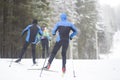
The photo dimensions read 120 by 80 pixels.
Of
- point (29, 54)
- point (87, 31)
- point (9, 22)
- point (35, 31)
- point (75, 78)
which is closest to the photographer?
point (75, 78)

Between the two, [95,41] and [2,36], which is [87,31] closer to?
[95,41]

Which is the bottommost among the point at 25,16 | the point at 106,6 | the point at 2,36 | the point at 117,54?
the point at 117,54

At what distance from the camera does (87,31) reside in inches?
1964

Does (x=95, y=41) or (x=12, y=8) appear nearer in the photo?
(x=12, y=8)

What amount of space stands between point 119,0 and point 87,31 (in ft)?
146

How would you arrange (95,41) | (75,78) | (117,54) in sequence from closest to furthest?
1. (75,78)
2. (95,41)
3. (117,54)

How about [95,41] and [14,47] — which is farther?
[95,41]

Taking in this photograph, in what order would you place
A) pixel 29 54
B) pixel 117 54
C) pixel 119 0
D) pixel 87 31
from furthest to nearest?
pixel 119 0 → pixel 117 54 → pixel 87 31 → pixel 29 54

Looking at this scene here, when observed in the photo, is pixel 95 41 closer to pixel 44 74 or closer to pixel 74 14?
pixel 74 14

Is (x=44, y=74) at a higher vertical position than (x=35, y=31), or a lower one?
lower

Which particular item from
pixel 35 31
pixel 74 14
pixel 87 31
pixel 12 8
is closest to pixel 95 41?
pixel 87 31

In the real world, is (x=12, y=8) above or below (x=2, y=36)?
above

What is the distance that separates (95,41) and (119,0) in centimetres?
4099

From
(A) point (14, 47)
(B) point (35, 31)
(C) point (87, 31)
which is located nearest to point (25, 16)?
(A) point (14, 47)
